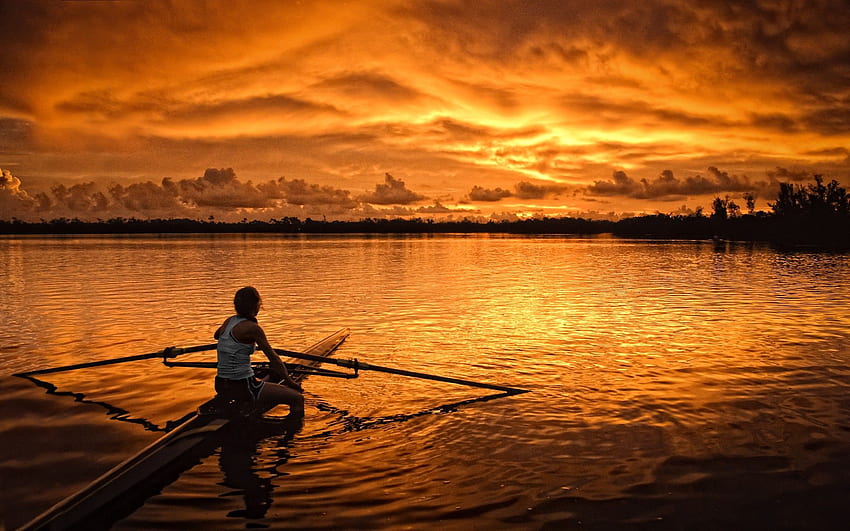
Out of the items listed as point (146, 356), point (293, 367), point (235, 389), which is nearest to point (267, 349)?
point (235, 389)

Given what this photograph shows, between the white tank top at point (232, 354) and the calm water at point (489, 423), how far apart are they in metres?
1.37

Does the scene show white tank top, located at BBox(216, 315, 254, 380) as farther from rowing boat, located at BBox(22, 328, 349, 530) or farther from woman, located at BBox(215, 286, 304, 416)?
rowing boat, located at BBox(22, 328, 349, 530)

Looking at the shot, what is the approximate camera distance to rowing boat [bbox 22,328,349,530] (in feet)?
24.3

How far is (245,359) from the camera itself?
1125cm

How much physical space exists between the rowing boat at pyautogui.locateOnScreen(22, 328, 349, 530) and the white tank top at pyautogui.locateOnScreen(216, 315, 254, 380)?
0.64 m

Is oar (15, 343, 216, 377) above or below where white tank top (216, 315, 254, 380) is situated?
below

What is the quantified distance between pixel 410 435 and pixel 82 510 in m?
5.81

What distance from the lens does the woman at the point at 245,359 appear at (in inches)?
424

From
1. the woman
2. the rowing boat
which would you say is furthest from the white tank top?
the rowing boat

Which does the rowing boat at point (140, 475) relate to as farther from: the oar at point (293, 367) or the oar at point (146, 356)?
the oar at point (146, 356)

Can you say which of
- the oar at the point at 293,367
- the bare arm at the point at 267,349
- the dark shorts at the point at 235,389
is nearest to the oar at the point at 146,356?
the oar at the point at 293,367

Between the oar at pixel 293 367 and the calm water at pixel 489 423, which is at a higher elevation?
the oar at pixel 293 367

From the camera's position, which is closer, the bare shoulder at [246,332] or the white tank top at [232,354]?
the bare shoulder at [246,332]

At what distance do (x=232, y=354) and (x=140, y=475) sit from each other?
282 centimetres
